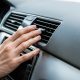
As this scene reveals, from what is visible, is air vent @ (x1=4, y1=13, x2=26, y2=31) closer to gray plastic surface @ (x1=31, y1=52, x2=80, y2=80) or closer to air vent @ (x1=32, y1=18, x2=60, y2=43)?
air vent @ (x1=32, y1=18, x2=60, y2=43)

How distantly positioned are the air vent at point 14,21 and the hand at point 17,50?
1.23 feet

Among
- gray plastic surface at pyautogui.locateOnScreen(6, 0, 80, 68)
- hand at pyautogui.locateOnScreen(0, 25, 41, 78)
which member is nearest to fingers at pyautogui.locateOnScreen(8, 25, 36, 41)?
hand at pyautogui.locateOnScreen(0, 25, 41, 78)

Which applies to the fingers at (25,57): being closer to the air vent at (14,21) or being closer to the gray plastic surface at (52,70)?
the gray plastic surface at (52,70)

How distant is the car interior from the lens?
132cm

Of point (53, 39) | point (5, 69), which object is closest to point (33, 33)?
point (53, 39)

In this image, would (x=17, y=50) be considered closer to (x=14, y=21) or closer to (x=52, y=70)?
(x=52, y=70)

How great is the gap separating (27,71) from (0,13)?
0.90 meters

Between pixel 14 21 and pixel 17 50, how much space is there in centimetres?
55

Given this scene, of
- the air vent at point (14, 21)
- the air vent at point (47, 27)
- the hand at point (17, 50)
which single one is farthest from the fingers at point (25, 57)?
the air vent at point (14, 21)

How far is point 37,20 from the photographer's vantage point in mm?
1683

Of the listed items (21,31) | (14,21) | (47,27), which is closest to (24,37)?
(21,31)

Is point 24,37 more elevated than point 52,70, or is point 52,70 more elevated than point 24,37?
point 24,37

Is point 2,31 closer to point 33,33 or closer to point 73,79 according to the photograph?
point 33,33

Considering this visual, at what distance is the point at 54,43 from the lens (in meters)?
1.43
